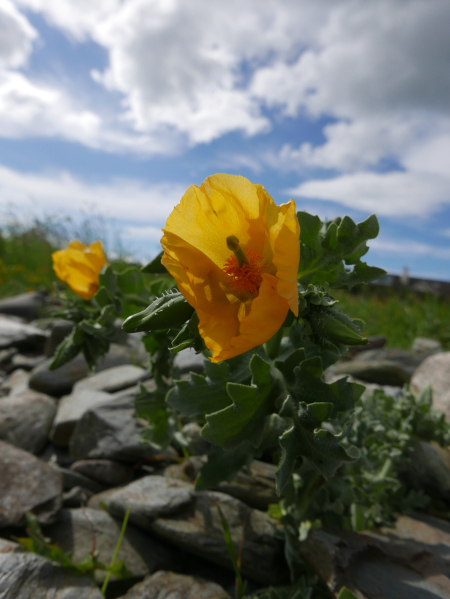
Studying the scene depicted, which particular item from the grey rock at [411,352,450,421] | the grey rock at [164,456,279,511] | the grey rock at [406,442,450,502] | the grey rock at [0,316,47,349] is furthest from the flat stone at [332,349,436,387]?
the grey rock at [0,316,47,349]

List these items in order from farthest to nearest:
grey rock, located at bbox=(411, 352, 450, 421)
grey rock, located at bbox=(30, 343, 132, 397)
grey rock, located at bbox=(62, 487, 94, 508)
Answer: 1. grey rock, located at bbox=(30, 343, 132, 397)
2. grey rock, located at bbox=(411, 352, 450, 421)
3. grey rock, located at bbox=(62, 487, 94, 508)

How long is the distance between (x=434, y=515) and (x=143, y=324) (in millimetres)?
2225

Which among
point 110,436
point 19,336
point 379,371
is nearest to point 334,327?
point 110,436

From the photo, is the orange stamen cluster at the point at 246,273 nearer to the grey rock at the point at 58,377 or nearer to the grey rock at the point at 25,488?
the grey rock at the point at 25,488

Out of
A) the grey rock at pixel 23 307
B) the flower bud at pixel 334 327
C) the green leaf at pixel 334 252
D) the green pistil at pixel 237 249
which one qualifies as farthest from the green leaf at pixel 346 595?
the grey rock at pixel 23 307

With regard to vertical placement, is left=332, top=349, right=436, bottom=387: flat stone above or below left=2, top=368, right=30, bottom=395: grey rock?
above

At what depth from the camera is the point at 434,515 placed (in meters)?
2.48

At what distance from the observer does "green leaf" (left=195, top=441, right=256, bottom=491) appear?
5.85ft

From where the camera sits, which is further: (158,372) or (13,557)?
(158,372)

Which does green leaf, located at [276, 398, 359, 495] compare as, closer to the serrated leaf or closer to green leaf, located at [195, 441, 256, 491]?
the serrated leaf

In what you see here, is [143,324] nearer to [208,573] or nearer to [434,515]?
[208,573]

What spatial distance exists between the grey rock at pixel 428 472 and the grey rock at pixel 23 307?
587 centimetres

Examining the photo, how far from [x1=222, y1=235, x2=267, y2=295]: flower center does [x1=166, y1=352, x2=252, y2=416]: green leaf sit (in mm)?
441

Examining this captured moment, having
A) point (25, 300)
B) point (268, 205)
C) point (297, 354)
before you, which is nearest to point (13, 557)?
point (297, 354)
